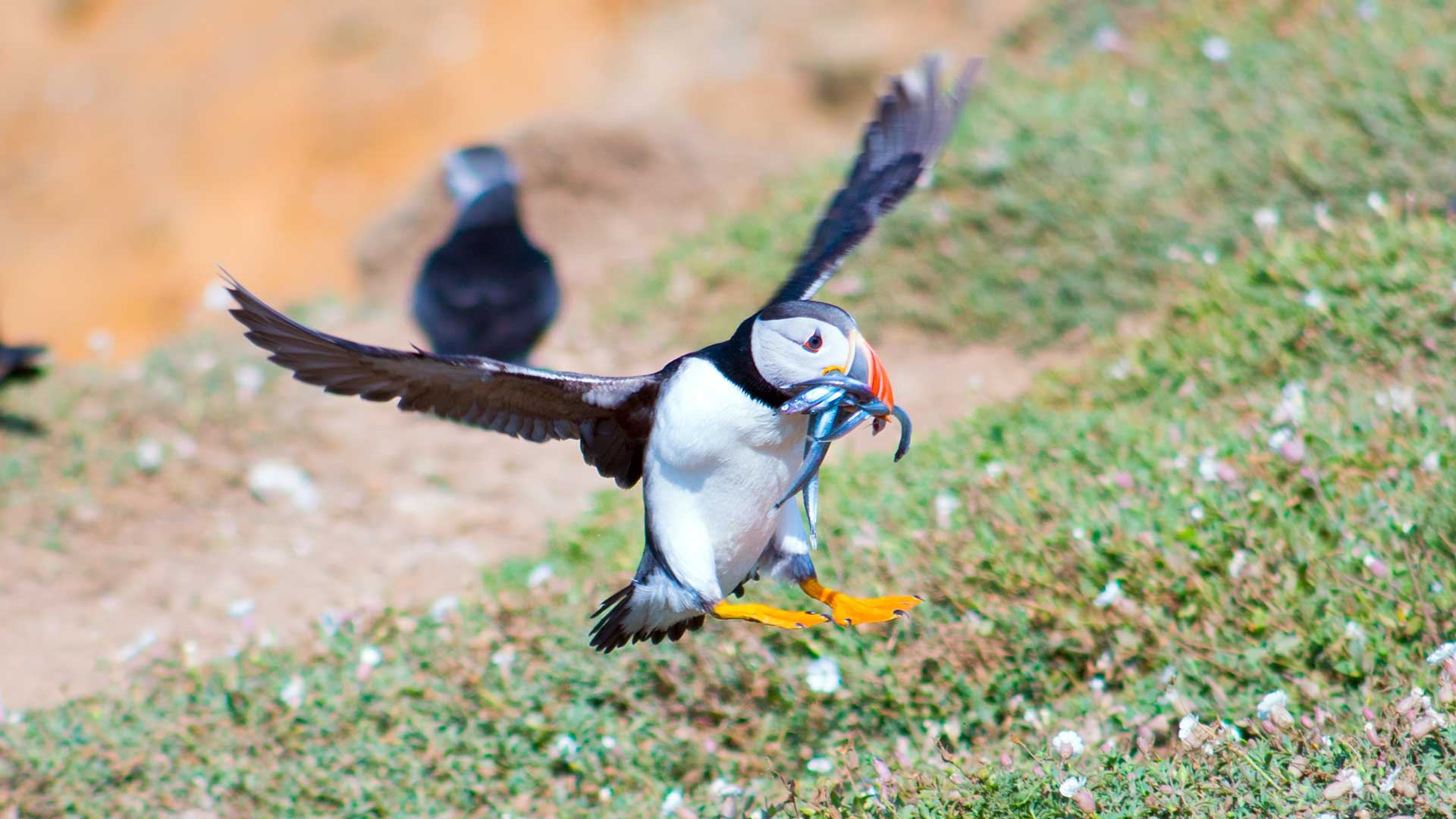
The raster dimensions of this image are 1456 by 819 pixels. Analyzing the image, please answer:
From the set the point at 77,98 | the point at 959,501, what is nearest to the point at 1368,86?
the point at 959,501

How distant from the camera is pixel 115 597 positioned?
5297 mm

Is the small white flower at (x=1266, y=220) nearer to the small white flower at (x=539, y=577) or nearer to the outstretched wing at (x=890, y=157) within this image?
the outstretched wing at (x=890, y=157)

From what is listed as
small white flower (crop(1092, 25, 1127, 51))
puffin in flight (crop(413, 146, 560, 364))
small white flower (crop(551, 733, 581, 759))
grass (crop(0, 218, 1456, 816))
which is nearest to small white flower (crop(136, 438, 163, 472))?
puffin in flight (crop(413, 146, 560, 364))

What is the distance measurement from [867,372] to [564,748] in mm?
1539

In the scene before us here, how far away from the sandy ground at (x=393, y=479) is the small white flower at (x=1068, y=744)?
2.31 m

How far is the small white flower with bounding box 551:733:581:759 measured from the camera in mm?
3584

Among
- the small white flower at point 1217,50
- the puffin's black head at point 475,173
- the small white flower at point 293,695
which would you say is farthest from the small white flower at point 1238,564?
the puffin's black head at point 475,173

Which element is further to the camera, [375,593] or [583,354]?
[583,354]

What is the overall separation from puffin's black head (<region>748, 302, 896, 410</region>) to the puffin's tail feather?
0.65 metres

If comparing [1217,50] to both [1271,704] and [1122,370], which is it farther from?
[1271,704]

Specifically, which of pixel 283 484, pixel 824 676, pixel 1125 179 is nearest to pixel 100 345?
pixel 283 484

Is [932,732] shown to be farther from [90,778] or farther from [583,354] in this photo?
[583,354]

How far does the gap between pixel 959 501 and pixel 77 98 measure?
10.6m

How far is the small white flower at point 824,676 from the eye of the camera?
11.3 feet
